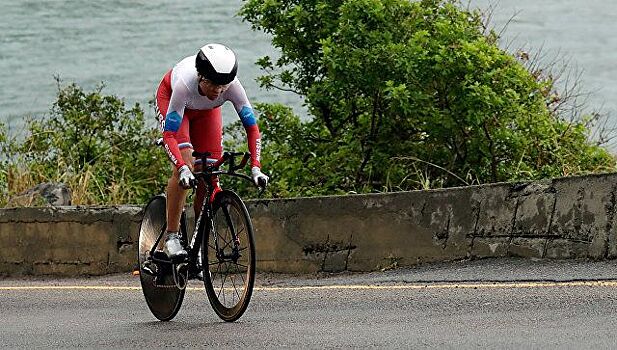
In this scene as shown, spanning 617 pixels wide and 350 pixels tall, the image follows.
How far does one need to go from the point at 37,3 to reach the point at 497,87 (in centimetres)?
3956

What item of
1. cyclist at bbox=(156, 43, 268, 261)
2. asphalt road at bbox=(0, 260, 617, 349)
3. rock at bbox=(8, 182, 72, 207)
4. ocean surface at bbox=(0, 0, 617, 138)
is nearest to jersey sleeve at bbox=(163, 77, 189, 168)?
cyclist at bbox=(156, 43, 268, 261)

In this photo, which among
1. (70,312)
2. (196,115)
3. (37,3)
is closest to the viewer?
(196,115)

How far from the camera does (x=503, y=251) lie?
31.8ft

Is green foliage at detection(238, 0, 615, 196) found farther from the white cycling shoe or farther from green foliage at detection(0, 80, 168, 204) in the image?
the white cycling shoe

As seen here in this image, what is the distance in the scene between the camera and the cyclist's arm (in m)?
7.51

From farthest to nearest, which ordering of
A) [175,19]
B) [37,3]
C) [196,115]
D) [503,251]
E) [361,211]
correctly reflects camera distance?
[37,3]
[175,19]
[361,211]
[503,251]
[196,115]

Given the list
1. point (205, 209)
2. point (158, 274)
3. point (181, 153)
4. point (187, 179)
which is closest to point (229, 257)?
point (205, 209)

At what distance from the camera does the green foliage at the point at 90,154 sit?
14.5 metres

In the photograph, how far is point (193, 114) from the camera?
25.9 ft

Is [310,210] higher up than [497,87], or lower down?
lower down

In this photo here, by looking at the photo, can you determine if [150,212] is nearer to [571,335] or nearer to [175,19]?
[571,335]

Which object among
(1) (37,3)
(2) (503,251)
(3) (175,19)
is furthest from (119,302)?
(1) (37,3)

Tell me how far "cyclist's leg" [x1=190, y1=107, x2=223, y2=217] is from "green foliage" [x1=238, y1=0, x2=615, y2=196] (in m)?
4.15

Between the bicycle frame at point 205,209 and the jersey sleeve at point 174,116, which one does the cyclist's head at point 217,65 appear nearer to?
the jersey sleeve at point 174,116
